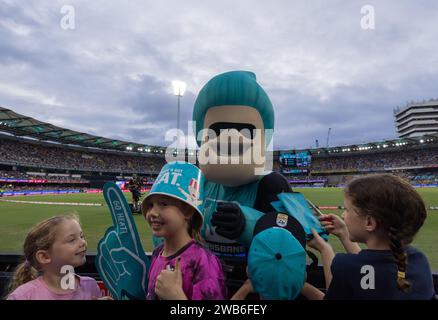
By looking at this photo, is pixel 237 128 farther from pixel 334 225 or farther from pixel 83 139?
pixel 83 139

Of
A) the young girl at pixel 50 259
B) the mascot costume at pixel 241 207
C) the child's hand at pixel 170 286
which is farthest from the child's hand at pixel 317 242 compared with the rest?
the young girl at pixel 50 259

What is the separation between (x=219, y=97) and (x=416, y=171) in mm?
65621

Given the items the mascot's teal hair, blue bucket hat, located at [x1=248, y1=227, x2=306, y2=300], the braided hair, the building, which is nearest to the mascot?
the mascot's teal hair

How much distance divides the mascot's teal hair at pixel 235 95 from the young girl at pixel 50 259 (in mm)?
1282

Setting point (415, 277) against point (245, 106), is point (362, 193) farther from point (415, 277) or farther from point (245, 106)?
point (245, 106)

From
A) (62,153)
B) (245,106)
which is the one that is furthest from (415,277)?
(62,153)

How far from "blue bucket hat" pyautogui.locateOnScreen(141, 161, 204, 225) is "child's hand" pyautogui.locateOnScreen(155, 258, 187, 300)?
0.37 metres

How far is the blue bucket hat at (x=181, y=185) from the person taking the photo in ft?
4.90

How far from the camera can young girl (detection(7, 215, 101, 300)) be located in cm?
164

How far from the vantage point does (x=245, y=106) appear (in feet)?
6.98

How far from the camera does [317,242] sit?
1.60 meters

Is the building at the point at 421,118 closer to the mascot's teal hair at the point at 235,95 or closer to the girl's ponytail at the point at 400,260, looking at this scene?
the mascot's teal hair at the point at 235,95

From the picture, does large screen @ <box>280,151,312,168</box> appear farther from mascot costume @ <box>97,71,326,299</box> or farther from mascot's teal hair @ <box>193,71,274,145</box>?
mascot costume @ <box>97,71,326,299</box>

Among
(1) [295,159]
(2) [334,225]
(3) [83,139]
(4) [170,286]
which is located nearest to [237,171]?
(2) [334,225]
